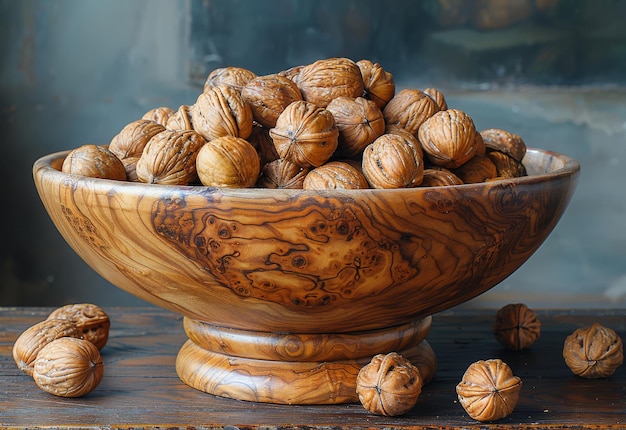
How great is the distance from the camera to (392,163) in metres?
0.88

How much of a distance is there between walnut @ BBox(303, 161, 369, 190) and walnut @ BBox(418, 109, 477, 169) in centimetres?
11

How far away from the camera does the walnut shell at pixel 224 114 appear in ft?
3.15

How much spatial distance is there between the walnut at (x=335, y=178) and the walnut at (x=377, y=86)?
193 mm

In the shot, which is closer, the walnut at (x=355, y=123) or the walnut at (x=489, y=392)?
the walnut at (x=489, y=392)

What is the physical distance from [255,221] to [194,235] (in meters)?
0.06

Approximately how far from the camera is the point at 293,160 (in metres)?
0.94

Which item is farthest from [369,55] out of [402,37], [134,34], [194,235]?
[194,235]

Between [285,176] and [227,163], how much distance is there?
0.31ft

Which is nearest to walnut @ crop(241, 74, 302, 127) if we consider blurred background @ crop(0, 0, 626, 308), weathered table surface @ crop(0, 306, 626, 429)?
weathered table surface @ crop(0, 306, 626, 429)

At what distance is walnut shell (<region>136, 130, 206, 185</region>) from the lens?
915 millimetres

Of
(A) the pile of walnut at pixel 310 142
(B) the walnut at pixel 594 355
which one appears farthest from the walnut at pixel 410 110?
(B) the walnut at pixel 594 355

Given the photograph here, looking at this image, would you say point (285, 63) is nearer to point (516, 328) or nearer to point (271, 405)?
point (516, 328)

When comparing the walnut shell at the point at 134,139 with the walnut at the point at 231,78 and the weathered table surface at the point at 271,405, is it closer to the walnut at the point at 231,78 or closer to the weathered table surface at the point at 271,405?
the walnut at the point at 231,78

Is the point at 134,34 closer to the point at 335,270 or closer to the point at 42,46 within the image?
the point at 42,46
